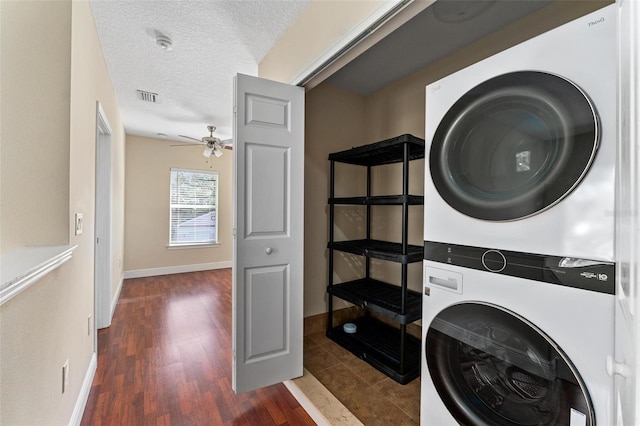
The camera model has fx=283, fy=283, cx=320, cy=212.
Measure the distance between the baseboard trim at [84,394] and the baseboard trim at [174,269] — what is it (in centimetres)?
321

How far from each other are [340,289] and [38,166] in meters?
2.08

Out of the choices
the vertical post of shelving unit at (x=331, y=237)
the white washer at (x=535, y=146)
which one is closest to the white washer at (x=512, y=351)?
the white washer at (x=535, y=146)

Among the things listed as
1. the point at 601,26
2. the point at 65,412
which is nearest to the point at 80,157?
the point at 65,412

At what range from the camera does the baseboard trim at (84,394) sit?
1.57 metres

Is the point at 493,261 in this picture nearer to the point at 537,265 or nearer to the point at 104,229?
the point at 537,265

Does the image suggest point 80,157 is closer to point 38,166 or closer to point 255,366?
point 38,166

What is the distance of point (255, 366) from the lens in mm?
1833

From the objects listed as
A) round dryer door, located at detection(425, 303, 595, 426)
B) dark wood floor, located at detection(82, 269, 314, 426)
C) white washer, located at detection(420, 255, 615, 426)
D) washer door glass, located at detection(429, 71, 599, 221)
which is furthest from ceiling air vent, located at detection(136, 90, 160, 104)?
round dryer door, located at detection(425, 303, 595, 426)

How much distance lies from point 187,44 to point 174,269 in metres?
4.31

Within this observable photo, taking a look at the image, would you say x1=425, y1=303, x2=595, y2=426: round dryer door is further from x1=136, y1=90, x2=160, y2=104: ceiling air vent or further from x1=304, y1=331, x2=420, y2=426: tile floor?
x1=136, y1=90, x2=160, y2=104: ceiling air vent

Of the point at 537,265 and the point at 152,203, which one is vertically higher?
the point at 152,203

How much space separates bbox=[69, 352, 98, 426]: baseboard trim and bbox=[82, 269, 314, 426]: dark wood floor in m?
0.04

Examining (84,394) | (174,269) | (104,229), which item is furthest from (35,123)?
(174,269)

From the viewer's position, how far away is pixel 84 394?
1780mm
